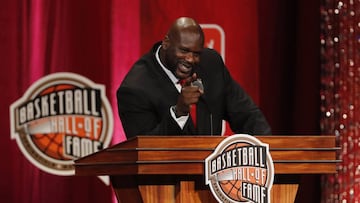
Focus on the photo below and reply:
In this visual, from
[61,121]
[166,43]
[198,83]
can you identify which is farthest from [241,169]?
[61,121]

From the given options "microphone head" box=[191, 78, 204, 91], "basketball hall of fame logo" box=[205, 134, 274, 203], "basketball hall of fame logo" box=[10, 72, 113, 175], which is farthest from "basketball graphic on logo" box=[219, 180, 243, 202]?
"basketball hall of fame logo" box=[10, 72, 113, 175]

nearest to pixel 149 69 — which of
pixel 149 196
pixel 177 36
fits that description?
pixel 177 36

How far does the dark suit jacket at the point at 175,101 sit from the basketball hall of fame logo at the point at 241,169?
208mm

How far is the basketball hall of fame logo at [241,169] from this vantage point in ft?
5.83

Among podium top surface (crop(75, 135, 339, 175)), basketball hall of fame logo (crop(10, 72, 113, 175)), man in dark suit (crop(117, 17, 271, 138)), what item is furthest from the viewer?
basketball hall of fame logo (crop(10, 72, 113, 175))

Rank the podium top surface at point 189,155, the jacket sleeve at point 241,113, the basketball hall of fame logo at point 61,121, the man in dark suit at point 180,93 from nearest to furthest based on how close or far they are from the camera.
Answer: the podium top surface at point 189,155 < the man in dark suit at point 180,93 < the jacket sleeve at point 241,113 < the basketball hall of fame logo at point 61,121

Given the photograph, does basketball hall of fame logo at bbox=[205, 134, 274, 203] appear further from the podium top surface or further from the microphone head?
the microphone head

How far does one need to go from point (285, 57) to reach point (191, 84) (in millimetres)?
1556

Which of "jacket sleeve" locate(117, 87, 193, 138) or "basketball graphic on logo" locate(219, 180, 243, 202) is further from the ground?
"jacket sleeve" locate(117, 87, 193, 138)

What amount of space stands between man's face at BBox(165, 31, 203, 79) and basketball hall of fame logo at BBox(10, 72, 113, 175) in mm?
1274

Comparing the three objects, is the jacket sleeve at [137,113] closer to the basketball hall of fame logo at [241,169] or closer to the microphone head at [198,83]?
the microphone head at [198,83]

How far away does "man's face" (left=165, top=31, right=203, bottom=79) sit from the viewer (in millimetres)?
1986

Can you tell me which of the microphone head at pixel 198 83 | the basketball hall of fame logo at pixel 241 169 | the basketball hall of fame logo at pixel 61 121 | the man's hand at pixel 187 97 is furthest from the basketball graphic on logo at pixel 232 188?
the basketball hall of fame logo at pixel 61 121

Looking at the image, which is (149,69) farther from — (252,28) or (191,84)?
(252,28)
